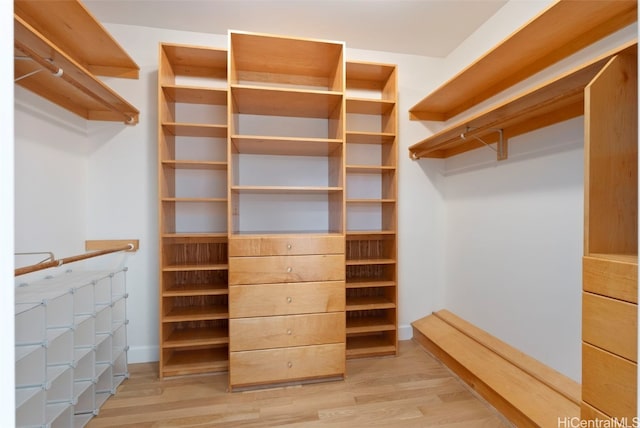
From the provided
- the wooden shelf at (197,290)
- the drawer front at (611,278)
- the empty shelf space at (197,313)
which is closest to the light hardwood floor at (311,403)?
the empty shelf space at (197,313)

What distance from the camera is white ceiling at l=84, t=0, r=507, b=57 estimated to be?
6.17 ft

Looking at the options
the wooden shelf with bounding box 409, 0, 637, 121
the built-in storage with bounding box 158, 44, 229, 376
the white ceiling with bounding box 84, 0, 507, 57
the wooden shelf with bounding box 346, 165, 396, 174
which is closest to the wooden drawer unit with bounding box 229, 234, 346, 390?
the built-in storage with bounding box 158, 44, 229, 376

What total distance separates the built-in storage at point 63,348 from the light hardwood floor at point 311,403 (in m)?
0.21

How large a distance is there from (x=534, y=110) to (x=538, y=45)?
380 mm

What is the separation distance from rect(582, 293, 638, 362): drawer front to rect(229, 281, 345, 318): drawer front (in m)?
1.18

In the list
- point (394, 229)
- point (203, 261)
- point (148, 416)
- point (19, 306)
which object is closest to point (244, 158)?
point (203, 261)

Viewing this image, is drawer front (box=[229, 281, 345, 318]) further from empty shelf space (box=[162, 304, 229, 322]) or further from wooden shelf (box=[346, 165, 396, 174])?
wooden shelf (box=[346, 165, 396, 174])

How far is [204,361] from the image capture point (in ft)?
6.63

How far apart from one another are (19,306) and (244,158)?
1501mm

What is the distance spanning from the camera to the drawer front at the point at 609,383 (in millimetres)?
869

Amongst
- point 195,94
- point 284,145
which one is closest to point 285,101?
point 284,145

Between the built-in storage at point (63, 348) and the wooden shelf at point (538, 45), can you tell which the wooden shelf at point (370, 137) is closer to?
the wooden shelf at point (538, 45)

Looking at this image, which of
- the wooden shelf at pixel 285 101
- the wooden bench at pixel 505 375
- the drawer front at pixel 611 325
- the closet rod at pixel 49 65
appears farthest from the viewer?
the wooden shelf at pixel 285 101
